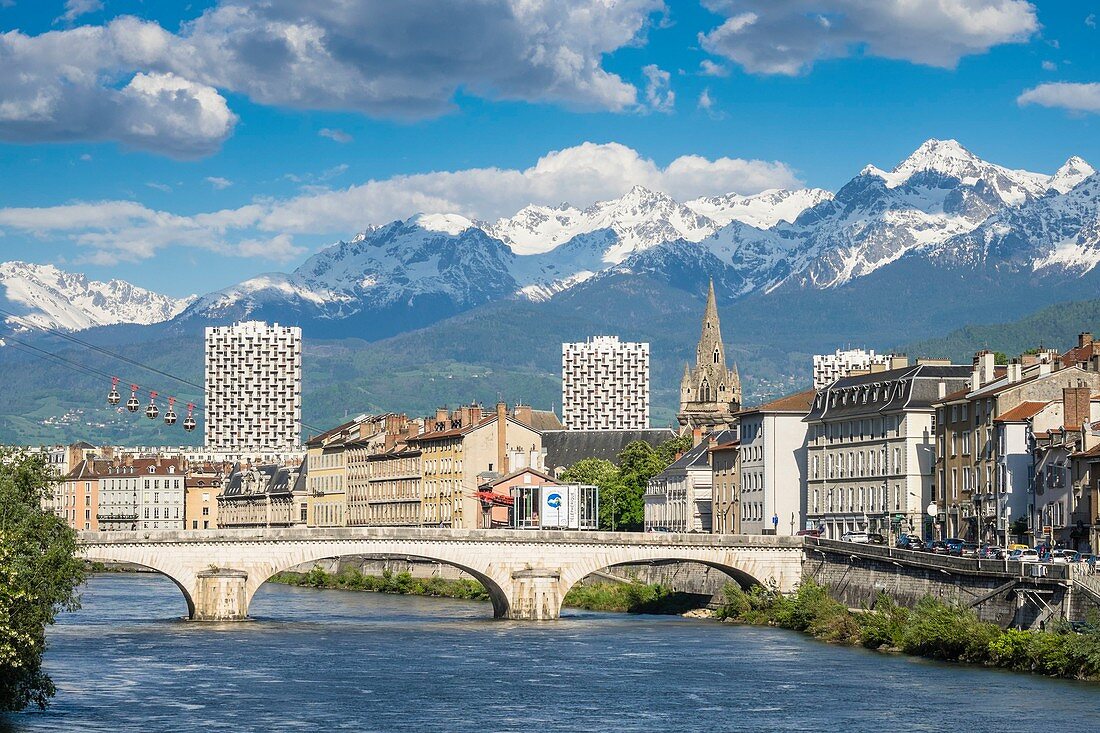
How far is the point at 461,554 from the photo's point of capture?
356 ft

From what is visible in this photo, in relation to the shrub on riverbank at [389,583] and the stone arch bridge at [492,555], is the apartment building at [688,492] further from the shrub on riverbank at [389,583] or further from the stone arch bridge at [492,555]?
the stone arch bridge at [492,555]

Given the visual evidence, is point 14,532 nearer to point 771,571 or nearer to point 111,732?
point 111,732

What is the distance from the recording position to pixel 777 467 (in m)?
130

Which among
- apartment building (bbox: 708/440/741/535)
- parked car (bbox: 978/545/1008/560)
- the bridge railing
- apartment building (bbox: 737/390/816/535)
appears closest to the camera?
the bridge railing

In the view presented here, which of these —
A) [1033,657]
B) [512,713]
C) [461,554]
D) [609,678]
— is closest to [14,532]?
[512,713]

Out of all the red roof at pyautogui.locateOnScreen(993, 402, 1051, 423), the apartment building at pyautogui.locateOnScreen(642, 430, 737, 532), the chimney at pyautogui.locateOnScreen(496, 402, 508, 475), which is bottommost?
the apartment building at pyautogui.locateOnScreen(642, 430, 737, 532)

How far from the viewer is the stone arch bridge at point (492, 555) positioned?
353 feet

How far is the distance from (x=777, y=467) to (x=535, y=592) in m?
26.9

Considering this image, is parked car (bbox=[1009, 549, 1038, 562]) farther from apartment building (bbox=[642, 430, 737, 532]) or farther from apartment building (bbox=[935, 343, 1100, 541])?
apartment building (bbox=[642, 430, 737, 532])

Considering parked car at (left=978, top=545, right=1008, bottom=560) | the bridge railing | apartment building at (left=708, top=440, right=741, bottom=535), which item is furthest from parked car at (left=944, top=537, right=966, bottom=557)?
apartment building at (left=708, top=440, right=741, bottom=535)

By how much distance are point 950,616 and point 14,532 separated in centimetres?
3815

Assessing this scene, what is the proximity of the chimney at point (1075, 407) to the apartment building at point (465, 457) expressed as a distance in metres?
80.5

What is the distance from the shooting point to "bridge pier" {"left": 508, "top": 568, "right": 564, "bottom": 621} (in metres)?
109

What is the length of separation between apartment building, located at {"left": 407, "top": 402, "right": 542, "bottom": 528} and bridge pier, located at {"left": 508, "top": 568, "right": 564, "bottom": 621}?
202ft
